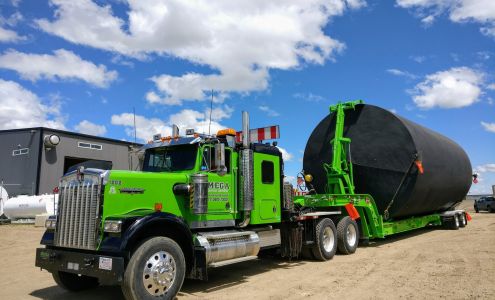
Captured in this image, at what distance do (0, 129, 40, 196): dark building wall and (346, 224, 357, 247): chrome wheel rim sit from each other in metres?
21.0

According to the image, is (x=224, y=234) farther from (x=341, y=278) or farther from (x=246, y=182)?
(x=341, y=278)

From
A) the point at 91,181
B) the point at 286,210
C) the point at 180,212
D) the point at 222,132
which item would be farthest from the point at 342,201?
the point at 91,181

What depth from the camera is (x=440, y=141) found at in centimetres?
1594

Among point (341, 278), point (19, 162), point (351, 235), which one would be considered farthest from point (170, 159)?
point (19, 162)

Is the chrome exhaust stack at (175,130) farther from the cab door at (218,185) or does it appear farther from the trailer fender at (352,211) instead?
the trailer fender at (352,211)

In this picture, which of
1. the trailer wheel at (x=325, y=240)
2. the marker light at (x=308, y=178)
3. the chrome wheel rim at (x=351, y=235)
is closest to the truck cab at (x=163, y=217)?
the trailer wheel at (x=325, y=240)

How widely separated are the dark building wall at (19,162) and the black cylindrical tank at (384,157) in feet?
62.4

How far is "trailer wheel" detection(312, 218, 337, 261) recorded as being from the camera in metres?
10.4

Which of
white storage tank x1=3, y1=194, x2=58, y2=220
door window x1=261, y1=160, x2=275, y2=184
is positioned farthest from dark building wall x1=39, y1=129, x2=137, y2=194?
door window x1=261, y1=160, x2=275, y2=184

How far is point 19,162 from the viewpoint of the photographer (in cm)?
2675

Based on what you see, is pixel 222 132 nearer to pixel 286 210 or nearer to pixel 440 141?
pixel 286 210

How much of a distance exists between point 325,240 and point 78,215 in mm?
6638

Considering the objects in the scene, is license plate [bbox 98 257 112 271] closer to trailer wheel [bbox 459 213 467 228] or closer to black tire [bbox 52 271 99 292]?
black tire [bbox 52 271 99 292]

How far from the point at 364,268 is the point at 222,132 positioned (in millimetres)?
4310
